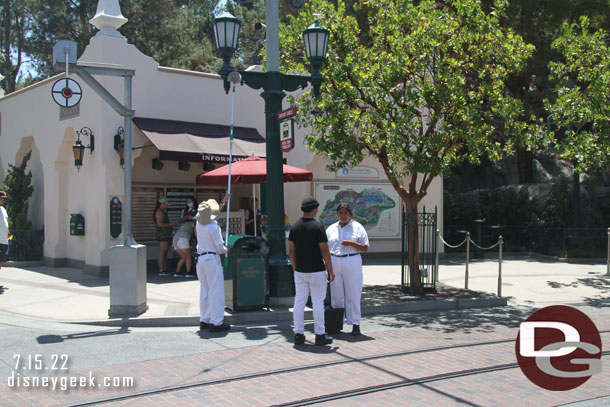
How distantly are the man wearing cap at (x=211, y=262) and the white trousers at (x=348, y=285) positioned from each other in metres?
1.60

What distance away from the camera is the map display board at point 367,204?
55.2 ft

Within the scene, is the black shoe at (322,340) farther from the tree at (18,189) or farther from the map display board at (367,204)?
the tree at (18,189)

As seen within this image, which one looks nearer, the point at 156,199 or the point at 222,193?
the point at 156,199

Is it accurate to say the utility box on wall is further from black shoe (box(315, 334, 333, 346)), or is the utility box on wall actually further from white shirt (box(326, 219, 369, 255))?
black shoe (box(315, 334, 333, 346))

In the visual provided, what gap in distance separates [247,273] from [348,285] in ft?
6.08

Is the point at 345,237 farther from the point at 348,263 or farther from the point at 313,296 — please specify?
the point at 313,296

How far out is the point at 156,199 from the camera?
1552 centimetres

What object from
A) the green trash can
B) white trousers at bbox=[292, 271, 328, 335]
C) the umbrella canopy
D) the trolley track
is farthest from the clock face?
the trolley track

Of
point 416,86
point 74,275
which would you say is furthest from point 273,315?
point 74,275

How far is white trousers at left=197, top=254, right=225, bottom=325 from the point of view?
8.40 m

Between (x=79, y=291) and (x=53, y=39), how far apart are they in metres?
23.2

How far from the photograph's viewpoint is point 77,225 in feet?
47.6

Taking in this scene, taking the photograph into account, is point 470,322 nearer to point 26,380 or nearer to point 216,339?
point 216,339

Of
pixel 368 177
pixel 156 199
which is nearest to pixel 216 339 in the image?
pixel 156 199
